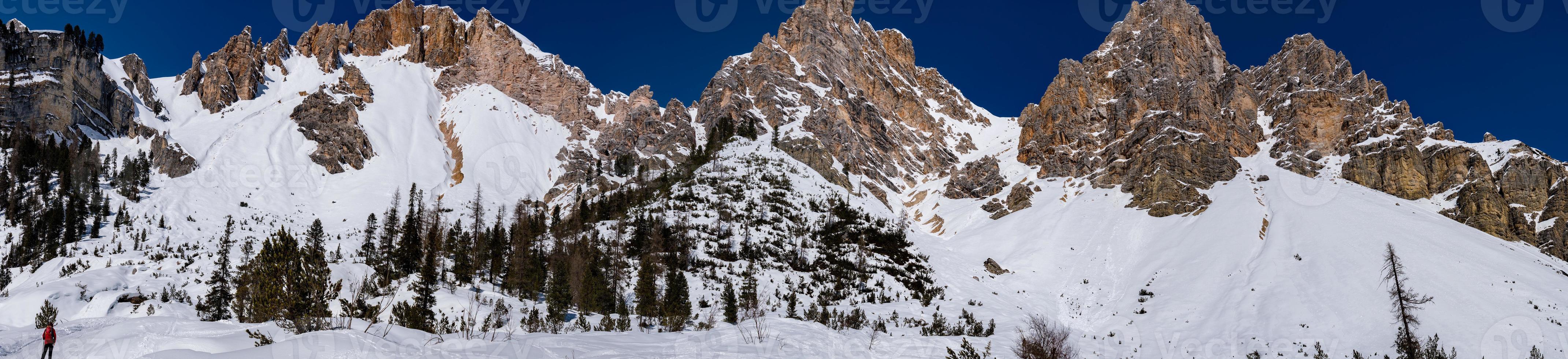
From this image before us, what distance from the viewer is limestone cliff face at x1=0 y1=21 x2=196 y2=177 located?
296ft

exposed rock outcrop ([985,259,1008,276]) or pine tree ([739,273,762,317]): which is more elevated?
exposed rock outcrop ([985,259,1008,276])

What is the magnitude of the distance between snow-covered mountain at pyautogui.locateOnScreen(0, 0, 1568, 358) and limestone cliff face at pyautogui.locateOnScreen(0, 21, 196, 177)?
0.44 meters

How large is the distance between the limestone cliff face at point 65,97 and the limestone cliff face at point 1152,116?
119858mm

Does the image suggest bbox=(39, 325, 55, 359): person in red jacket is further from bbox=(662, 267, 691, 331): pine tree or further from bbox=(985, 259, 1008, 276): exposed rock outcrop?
bbox=(985, 259, 1008, 276): exposed rock outcrop

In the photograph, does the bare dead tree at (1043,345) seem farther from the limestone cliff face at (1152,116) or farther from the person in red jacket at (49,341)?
the limestone cliff face at (1152,116)

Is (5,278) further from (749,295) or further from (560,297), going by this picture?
(749,295)

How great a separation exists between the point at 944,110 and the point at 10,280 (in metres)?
137

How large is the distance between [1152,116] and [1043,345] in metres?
68.1

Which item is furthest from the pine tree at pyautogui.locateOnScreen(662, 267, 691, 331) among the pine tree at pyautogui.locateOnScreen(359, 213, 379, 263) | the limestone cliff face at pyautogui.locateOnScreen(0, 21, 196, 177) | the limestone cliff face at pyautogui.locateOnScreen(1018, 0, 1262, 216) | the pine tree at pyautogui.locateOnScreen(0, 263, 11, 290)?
the limestone cliff face at pyautogui.locateOnScreen(0, 21, 196, 177)

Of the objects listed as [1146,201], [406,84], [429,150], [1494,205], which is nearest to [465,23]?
[406,84]

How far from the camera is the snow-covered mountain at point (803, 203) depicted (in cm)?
3384

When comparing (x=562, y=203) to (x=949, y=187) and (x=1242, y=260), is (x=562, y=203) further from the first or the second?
(x=1242, y=260)

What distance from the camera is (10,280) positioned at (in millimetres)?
47625


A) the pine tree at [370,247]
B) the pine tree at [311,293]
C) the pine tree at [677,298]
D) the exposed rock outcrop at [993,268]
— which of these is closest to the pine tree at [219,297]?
the pine tree at [370,247]
